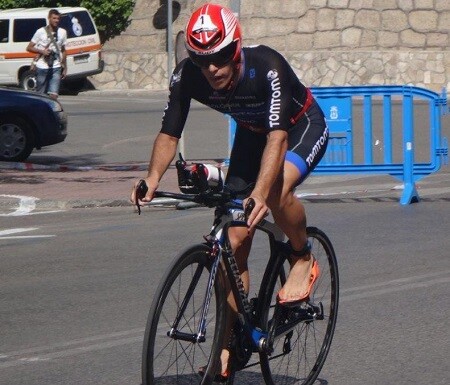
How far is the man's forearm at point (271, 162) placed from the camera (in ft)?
16.1

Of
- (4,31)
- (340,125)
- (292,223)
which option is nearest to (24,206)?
(340,125)

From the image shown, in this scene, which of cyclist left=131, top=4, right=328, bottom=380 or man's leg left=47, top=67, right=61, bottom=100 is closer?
cyclist left=131, top=4, right=328, bottom=380

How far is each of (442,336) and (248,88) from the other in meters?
2.39

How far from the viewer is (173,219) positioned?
39.1 ft

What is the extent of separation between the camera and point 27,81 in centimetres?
2947

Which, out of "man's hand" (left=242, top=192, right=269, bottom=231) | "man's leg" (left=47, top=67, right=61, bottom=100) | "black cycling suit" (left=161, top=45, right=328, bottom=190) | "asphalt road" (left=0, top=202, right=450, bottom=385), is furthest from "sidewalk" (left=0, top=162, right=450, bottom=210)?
"man's hand" (left=242, top=192, right=269, bottom=231)

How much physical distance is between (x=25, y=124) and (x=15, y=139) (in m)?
0.27

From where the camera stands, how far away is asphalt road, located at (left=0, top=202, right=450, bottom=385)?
6.33 meters

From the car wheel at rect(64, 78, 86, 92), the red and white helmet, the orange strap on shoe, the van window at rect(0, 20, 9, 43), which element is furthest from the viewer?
the car wheel at rect(64, 78, 86, 92)

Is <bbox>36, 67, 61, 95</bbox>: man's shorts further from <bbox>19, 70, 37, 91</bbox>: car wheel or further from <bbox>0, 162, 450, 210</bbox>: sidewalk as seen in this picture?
<bbox>19, 70, 37, 91</bbox>: car wheel

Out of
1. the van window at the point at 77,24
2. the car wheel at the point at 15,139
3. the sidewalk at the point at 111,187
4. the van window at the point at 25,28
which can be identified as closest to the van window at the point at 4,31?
the van window at the point at 25,28

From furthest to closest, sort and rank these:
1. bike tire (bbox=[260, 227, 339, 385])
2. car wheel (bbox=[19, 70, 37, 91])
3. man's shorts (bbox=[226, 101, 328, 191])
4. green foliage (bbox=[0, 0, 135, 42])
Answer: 1. green foliage (bbox=[0, 0, 135, 42])
2. car wheel (bbox=[19, 70, 37, 91])
3. bike tire (bbox=[260, 227, 339, 385])
4. man's shorts (bbox=[226, 101, 328, 191])

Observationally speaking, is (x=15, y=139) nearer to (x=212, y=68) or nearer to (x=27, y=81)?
(x=212, y=68)

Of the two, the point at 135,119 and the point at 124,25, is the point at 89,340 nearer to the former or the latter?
the point at 135,119
